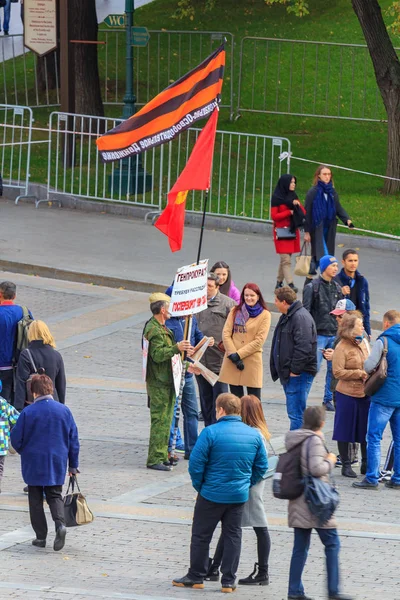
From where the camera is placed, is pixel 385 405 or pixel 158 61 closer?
pixel 385 405

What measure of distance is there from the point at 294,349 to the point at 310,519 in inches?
136

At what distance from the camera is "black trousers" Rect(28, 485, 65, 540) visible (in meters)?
9.12

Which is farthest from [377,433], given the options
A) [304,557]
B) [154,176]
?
[154,176]

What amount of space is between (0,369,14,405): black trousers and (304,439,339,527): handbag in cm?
429

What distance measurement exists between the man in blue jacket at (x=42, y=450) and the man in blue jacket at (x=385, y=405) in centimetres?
280

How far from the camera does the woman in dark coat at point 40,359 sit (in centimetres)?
1045

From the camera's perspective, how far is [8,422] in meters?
9.97

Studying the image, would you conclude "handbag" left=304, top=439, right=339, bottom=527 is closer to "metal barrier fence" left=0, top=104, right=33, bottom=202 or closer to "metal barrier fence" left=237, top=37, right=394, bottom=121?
"metal barrier fence" left=0, top=104, right=33, bottom=202

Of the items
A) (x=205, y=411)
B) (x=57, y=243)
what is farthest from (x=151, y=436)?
(x=57, y=243)

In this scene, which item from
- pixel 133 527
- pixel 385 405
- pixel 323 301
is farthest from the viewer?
pixel 323 301

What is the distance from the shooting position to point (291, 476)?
8008 mm

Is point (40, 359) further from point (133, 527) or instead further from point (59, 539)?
point (59, 539)

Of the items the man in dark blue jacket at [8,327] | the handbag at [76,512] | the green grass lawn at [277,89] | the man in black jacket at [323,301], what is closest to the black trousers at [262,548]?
the handbag at [76,512]

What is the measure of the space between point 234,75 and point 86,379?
17.0 meters
